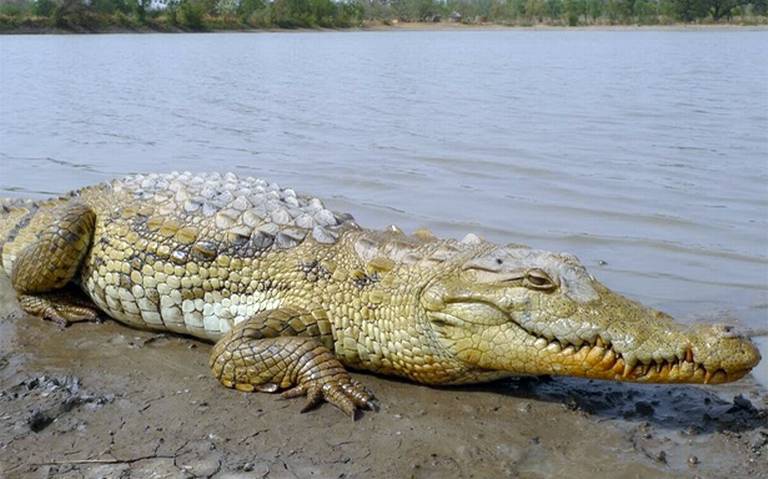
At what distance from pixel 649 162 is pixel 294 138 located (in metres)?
4.54

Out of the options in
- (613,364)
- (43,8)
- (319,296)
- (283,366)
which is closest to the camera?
(613,364)

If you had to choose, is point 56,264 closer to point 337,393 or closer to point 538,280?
point 337,393

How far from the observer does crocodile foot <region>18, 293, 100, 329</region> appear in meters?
4.55

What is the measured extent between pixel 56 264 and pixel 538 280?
2605 mm

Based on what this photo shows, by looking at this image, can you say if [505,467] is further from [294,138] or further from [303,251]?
[294,138]

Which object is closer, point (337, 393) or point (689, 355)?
point (689, 355)

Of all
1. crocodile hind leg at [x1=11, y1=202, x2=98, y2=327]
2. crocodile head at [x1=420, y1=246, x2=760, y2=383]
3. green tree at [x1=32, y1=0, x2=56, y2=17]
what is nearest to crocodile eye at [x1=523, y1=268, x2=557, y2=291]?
crocodile head at [x1=420, y1=246, x2=760, y2=383]

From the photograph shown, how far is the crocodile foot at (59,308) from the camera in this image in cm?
455

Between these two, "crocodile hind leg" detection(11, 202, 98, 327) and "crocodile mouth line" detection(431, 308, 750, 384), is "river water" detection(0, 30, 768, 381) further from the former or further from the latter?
"crocodile hind leg" detection(11, 202, 98, 327)

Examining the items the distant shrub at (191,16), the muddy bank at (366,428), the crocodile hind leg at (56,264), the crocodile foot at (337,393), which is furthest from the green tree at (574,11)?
the crocodile foot at (337,393)

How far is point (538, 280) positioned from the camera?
337 cm

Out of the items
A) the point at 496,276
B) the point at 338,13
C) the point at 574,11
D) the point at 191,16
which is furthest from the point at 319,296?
the point at 574,11

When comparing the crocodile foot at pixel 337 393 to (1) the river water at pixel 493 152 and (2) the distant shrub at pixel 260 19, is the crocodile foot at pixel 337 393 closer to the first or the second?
(1) the river water at pixel 493 152

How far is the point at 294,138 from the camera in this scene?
11.2 metres
